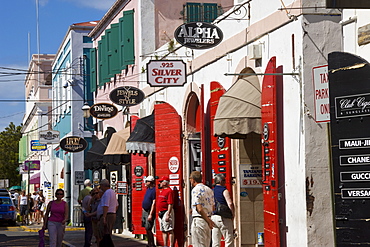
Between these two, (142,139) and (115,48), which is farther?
(115,48)

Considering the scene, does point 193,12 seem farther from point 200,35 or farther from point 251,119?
point 251,119

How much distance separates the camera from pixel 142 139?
69.9ft

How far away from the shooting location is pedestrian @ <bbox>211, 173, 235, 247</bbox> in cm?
1423

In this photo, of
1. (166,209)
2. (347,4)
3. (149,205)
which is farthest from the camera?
(149,205)

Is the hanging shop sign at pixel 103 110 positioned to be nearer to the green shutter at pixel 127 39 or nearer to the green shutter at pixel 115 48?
the green shutter at pixel 115 48

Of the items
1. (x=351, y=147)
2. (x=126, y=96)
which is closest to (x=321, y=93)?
(x=351, y=147)

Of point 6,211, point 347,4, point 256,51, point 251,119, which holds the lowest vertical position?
point 6,211

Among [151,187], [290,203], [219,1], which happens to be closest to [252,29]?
[290,203]

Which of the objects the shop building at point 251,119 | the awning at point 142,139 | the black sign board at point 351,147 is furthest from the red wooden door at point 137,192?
the black sign board at point 351,147

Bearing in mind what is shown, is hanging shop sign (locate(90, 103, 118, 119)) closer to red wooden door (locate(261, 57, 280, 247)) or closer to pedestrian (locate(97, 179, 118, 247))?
pedestrian (locate(97, 179, 118, 247))

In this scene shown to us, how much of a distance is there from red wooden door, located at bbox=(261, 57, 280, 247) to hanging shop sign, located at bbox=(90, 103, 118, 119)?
13.3 m

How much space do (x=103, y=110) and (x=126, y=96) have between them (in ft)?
14.8

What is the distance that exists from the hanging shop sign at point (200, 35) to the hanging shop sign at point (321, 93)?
16.7 ft

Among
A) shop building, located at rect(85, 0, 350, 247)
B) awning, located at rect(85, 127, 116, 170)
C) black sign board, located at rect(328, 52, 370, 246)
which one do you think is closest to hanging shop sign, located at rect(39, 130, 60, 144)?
awning, located at rect(85, 127, 116, 170)
